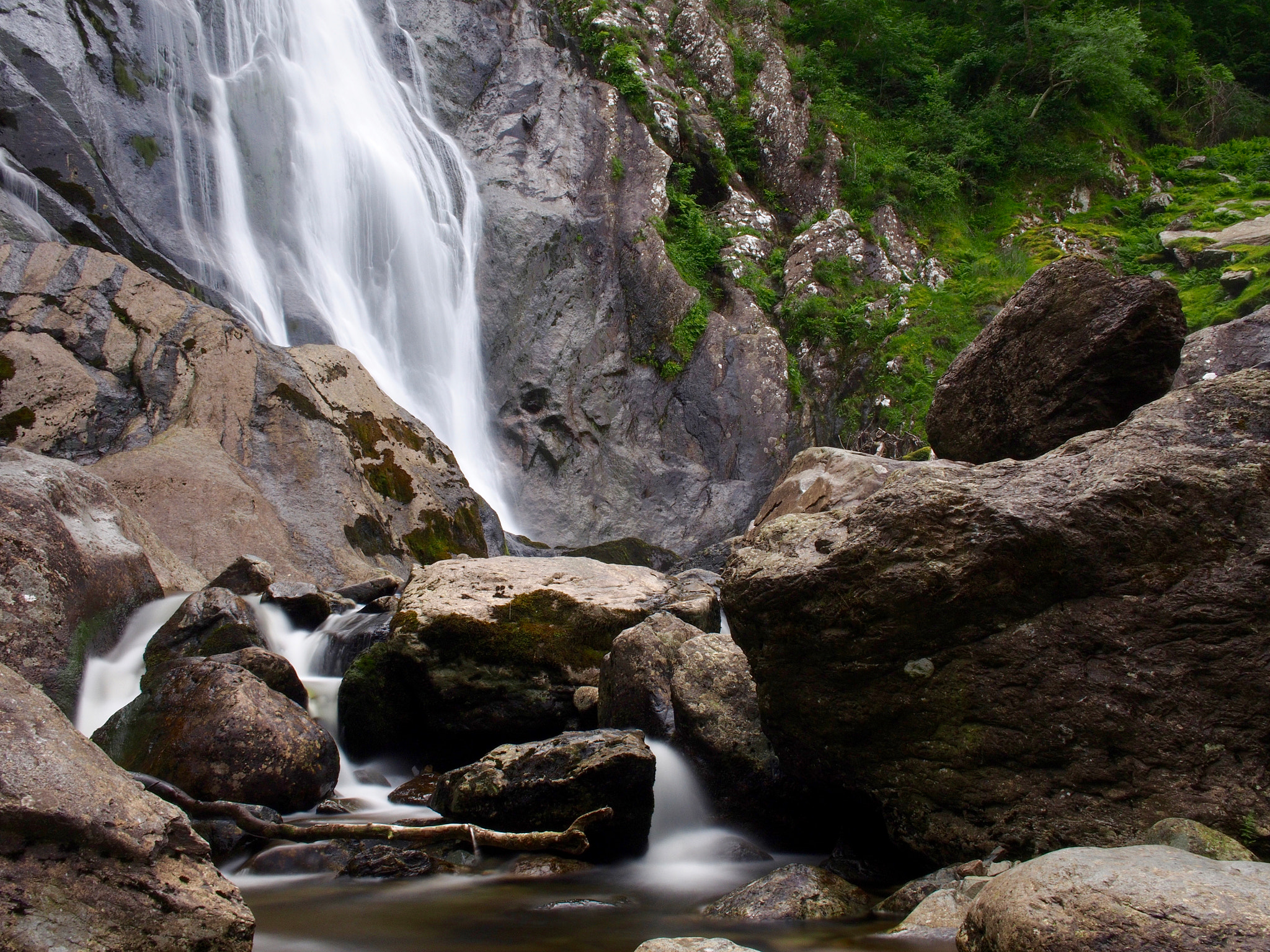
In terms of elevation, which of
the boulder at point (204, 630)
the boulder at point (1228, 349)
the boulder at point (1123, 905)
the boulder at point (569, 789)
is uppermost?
the boulder at point (1228, 349)

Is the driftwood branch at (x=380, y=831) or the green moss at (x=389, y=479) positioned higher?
the green moss at (x=389, y=479)

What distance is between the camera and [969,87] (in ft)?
82.7

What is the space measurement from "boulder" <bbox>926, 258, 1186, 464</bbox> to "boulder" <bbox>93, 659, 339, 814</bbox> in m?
5.24

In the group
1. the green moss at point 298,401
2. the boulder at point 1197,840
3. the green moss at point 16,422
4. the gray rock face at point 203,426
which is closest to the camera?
the boulder at point 1197,840

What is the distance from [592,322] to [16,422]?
41.8ft

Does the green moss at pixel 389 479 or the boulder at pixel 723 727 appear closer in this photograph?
the boulder at pixel 723 727

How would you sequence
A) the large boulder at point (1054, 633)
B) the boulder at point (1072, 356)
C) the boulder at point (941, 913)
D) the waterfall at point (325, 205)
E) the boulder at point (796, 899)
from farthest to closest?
the waterfall at point (325, 205), the boulder at point (1072, 356), the boulder at point (796, 899), the large boulder at point (1054, 633), the boulder at point (941, 913)

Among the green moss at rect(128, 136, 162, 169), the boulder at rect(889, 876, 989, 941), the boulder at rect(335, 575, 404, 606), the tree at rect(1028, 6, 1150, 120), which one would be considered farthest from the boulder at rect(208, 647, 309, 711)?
the tree at rect(1028, 6, 1150, 120)

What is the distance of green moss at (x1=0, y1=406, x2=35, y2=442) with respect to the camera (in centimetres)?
901

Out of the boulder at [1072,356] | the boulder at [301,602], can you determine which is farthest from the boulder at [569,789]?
the boulder at [301,602]

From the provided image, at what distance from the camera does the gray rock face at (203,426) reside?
30.6 feet

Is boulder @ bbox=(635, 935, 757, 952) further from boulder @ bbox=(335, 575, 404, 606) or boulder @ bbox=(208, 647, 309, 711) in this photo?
boulder @ bbox=(335, 575, 404, 606)

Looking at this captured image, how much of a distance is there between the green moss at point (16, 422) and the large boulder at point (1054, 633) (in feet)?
30.1

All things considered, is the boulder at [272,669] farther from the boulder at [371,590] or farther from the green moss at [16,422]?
the green moss at [16,422]
